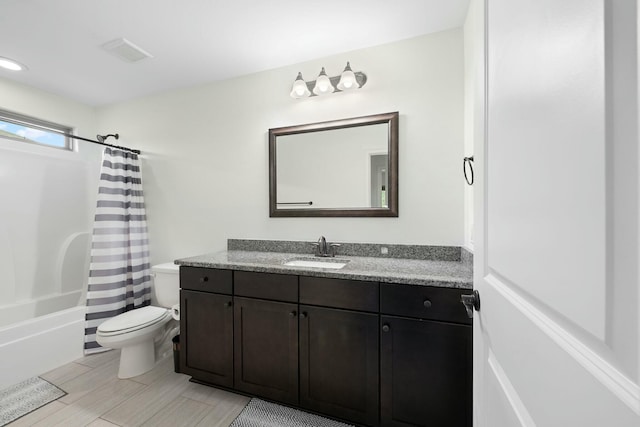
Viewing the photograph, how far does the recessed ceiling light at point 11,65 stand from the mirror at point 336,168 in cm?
204

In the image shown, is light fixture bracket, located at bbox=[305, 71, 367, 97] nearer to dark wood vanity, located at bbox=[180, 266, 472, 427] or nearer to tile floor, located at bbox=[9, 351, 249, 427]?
dark wood vanity, located at bbox=[180, 266, 472, 427]

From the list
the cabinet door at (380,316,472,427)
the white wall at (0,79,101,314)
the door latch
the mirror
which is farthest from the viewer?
the white wall at (0,79,101,314)

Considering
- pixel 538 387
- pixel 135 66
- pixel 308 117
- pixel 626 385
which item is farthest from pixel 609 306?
pixel 135 66

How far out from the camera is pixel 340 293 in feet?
4.72

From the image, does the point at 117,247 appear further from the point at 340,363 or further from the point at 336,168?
the point at 340,363

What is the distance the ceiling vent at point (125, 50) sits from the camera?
188 cm

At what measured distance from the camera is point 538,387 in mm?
467

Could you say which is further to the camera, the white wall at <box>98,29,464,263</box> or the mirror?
the mirror

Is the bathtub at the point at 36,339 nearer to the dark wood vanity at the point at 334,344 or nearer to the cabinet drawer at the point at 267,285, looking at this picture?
the dark wood vanity at the point at 334,344

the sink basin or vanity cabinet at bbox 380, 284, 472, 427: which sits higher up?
the sink basin

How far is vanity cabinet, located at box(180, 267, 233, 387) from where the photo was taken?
1704mm

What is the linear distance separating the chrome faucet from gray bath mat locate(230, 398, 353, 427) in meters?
0.97

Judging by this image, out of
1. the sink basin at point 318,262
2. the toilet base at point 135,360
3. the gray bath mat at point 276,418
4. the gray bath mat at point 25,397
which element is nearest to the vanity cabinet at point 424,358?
the gray bath mat at point 276,418

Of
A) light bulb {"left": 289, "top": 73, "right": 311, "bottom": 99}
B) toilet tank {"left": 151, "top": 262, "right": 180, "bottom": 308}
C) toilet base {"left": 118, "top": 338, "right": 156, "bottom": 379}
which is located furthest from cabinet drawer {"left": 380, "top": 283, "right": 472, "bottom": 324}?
toilet base {"left": 118, "top": 338, "right": 156, "bottom": 379}
